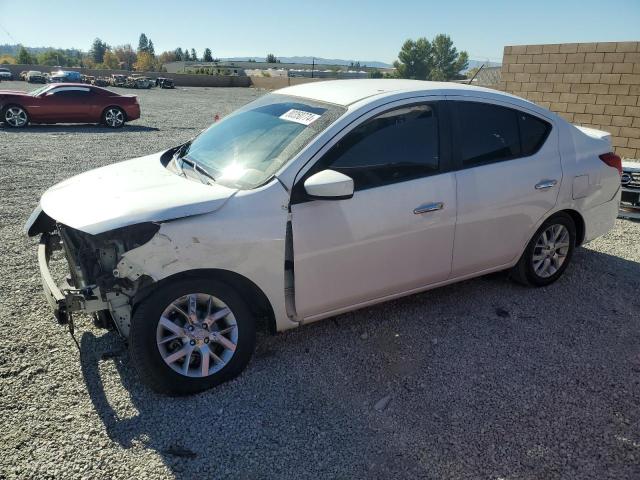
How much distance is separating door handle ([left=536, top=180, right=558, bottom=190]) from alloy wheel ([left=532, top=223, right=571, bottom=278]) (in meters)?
0.41

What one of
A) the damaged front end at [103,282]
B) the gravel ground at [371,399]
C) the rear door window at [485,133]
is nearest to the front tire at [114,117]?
the gravel ground at [371,399]

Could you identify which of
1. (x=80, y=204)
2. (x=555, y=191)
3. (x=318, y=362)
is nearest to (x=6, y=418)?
(x=80, y=204)

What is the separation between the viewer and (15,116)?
1476 cm

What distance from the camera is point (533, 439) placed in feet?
8.85

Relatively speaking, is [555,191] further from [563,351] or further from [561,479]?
[561,479]

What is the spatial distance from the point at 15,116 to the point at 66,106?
1432 millimetres

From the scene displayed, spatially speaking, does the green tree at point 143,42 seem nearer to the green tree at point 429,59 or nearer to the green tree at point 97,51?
the green tree at point 97,51

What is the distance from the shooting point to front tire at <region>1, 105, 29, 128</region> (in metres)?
14.6

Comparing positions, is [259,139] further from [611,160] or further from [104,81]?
[104,81]

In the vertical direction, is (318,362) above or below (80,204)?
below

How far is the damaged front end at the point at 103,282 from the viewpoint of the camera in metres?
2.76

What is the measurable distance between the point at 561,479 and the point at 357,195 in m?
1.90

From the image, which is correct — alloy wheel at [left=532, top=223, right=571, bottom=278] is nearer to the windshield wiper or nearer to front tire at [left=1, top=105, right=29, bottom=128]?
the windshield wiper

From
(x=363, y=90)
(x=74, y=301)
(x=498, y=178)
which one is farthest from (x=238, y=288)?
(x=498, y=178)
